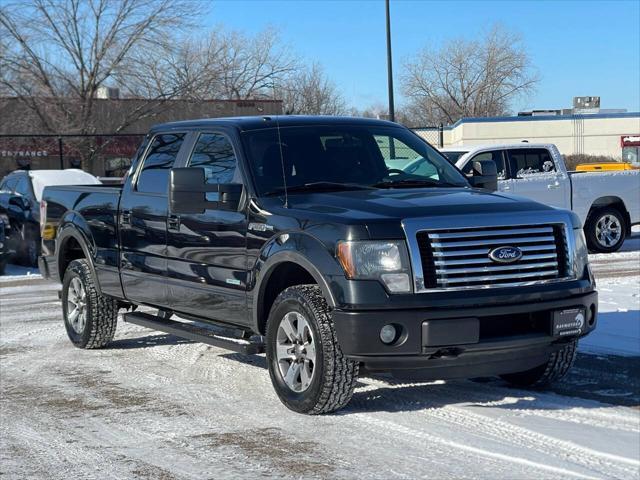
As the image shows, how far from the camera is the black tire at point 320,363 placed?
18.6ft

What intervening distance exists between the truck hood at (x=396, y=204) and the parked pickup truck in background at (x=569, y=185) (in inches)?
356

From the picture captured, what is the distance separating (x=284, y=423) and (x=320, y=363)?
0.46 metres

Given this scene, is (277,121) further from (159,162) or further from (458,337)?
(458,337)

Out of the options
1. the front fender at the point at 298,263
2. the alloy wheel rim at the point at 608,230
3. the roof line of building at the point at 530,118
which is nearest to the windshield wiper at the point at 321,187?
the front fender at the point at 298,263

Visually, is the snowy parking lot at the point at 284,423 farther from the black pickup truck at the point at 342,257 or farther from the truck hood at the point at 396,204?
the truck hood at the point at 396,204

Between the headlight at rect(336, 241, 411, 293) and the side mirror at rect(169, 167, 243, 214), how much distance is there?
4.46ft

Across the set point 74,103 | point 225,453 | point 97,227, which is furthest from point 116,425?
point 74,103

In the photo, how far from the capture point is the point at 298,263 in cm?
588

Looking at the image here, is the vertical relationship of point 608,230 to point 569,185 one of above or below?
below

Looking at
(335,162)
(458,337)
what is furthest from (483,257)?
(335,162)

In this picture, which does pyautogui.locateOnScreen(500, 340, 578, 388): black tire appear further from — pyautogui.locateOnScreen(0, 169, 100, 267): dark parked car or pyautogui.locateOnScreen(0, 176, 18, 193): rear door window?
pyautogui.locateOnScreen(0, 176, 18, 193): rear door window

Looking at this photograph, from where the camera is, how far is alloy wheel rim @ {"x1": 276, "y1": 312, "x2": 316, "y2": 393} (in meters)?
5.90

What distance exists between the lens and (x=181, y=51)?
31828 mm

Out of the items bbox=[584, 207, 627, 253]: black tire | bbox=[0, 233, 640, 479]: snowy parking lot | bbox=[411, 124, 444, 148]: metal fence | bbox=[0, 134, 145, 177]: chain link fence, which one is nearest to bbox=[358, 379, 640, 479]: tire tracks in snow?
bbox=[0, 233, 640, 479]: snowy parking lot
